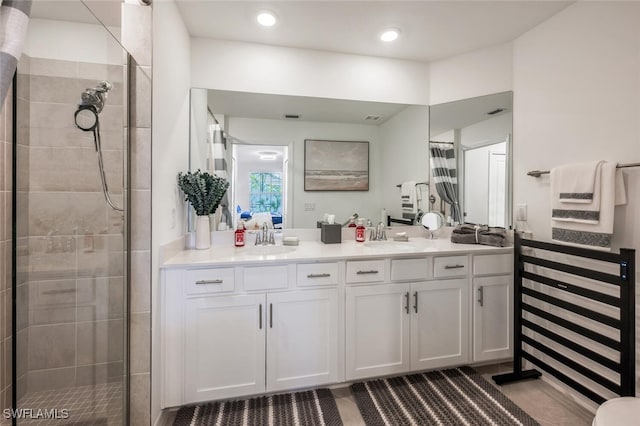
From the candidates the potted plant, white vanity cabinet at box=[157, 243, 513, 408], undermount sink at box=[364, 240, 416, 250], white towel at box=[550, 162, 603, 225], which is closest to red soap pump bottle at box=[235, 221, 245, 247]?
the potted plant

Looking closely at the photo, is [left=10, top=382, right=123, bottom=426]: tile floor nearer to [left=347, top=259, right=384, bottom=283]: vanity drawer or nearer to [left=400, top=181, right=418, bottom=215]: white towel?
[left=347, top=259, right=384, bottom=283]: vanity drawer

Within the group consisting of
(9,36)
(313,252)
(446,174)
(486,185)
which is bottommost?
(313,252)

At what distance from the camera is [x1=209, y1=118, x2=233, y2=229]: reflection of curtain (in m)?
2.13

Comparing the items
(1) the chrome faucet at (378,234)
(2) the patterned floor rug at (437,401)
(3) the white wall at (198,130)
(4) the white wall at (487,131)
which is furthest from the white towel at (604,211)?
(3) the white wall at (198,130)

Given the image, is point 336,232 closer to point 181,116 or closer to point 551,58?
point 181,116

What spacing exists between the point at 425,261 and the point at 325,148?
118cm

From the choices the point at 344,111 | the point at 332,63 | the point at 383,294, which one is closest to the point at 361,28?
the point at 332,63

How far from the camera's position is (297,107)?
89.0 inches

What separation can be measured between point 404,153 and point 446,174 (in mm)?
405

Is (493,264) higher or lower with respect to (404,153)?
lower

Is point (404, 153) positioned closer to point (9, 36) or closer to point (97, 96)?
point (97, 96)

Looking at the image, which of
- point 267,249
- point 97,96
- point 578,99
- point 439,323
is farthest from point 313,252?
point 578,99

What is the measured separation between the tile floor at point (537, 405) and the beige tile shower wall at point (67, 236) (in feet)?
2.39

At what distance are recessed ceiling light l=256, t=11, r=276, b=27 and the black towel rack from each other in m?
2.21
